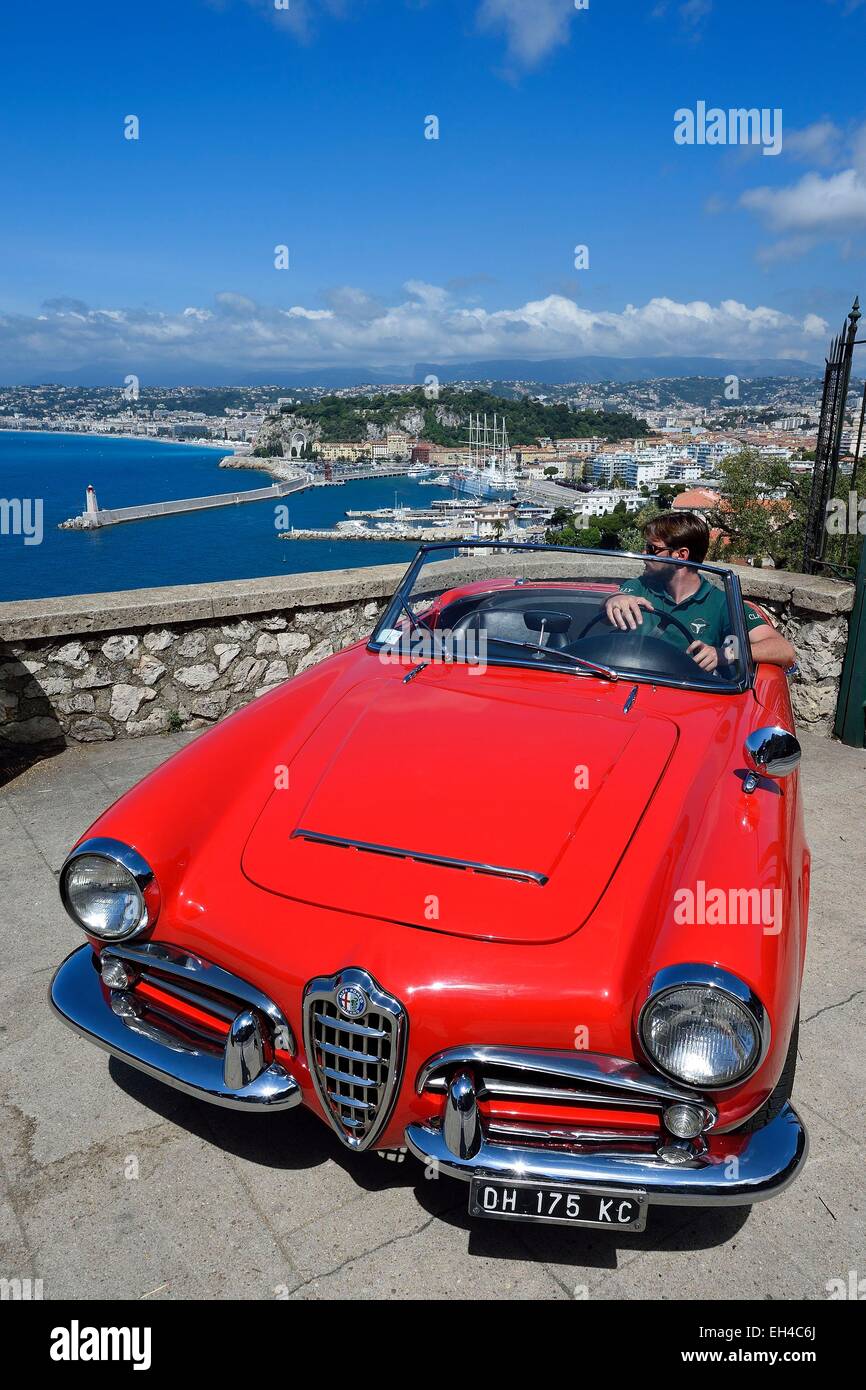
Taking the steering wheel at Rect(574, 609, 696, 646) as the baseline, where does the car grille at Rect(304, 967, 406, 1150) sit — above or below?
below

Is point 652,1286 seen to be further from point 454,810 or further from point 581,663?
point 581,663

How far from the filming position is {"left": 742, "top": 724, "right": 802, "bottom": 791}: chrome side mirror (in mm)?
2486

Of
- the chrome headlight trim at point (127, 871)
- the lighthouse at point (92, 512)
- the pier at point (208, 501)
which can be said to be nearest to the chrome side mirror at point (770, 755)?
the chrome headlight trim at point (127, 871)

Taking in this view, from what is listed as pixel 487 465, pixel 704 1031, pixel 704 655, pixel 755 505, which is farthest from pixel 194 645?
pixel 487 465

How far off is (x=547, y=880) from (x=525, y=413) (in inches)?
1466

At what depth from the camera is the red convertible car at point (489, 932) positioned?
1.78 metres

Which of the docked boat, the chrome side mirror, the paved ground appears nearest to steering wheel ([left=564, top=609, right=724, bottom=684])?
the chrome side mirror

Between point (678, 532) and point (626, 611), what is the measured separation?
755 millimetres

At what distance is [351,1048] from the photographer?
74.3 inches

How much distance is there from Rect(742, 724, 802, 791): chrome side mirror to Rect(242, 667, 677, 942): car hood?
25 cm

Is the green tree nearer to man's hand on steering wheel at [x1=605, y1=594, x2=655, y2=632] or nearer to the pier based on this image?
man's hand on steering wheel at [x1=605, y1=594, x2=655, y2=632]

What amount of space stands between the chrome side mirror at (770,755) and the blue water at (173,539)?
23763mm

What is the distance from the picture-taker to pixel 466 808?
227 cm

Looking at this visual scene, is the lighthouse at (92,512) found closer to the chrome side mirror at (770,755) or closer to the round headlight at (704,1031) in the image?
the chrome side mirror at (770,755)
